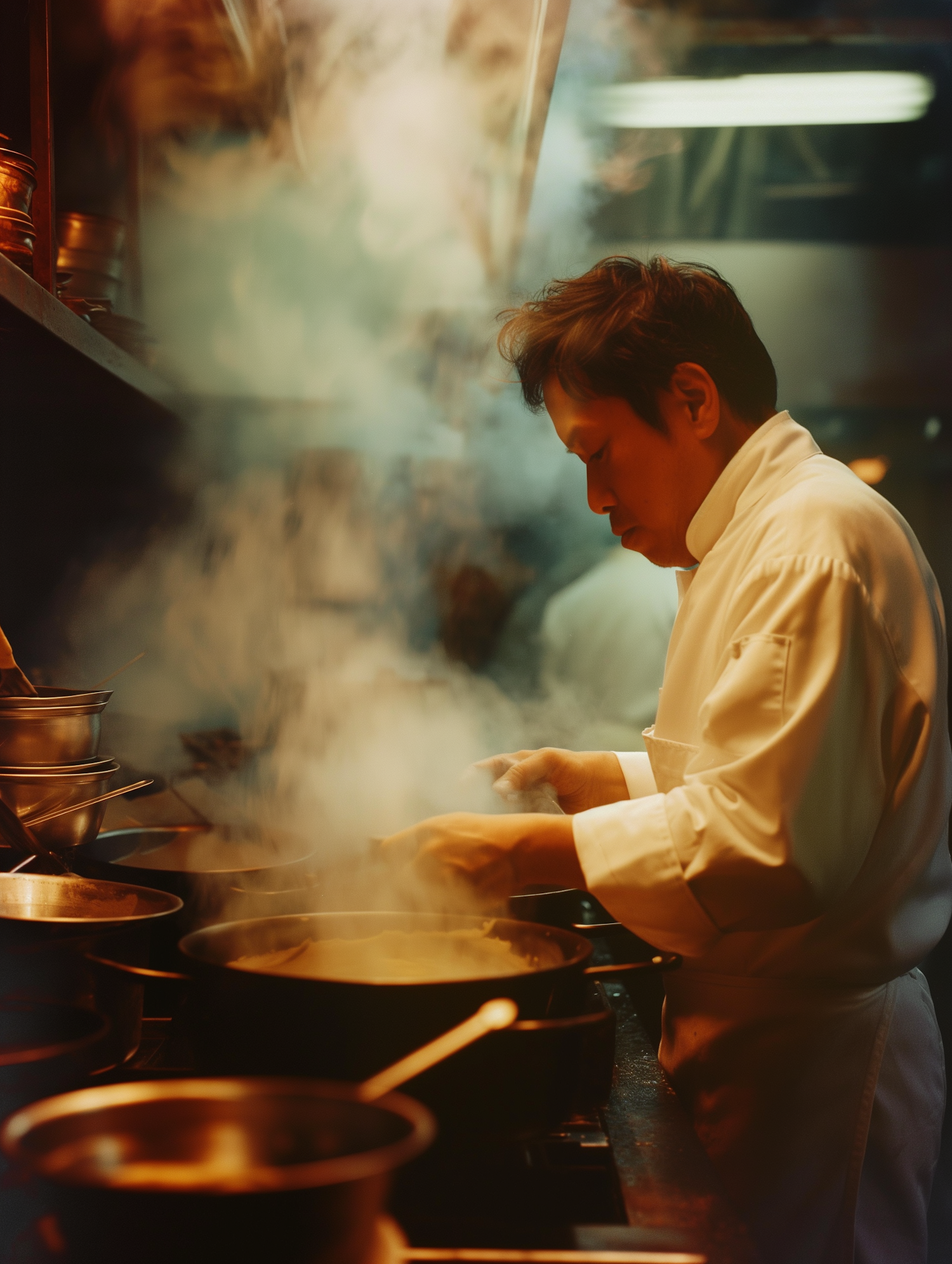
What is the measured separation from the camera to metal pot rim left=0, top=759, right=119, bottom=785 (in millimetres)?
1180

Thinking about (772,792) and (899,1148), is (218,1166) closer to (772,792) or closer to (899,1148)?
(772,792)

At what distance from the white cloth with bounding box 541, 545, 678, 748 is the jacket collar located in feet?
6.79

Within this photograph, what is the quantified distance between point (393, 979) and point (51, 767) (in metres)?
0.61

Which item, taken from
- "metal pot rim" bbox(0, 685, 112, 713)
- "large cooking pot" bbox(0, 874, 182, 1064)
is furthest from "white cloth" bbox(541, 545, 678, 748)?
"large cooking pot" bbox(0, 874, 182, 1064)

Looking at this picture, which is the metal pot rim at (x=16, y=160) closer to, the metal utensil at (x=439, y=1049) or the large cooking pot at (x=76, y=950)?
the large cooking pot at (x=76, y=950)

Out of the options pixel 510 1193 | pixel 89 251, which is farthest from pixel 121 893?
pixel 89 251

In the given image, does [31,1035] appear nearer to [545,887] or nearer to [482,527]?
[545,887]

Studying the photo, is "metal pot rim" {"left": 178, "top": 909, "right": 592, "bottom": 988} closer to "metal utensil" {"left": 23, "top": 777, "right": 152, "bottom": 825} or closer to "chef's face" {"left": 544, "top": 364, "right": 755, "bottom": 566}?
"metal utensil" {"left": 23, "top": 777, "right": 152, "bottom": 825}

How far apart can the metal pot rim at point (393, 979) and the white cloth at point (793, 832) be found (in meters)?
0.13

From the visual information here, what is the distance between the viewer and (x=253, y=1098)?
519 mm

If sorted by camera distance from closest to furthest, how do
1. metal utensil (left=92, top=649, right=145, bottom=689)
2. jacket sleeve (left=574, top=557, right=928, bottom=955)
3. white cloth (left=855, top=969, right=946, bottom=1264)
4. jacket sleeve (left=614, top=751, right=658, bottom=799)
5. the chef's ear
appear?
jacket sleeve (left=574, top=557, right=928, bottom=955), white cloth (left=855, top=969, right=946, bottom=1264), the chef's ear, metal utensil (left=92, top=649, right=145, bottom=689), jacket sleeve (left=614, top=751, right=658, bottom=799)

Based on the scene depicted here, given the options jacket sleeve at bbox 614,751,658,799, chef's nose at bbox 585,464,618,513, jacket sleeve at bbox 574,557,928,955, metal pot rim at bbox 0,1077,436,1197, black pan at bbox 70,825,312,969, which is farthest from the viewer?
jacket sleeve at bbox 614,751,658,799

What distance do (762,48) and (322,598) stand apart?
2.42 metres

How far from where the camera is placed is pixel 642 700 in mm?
3521
